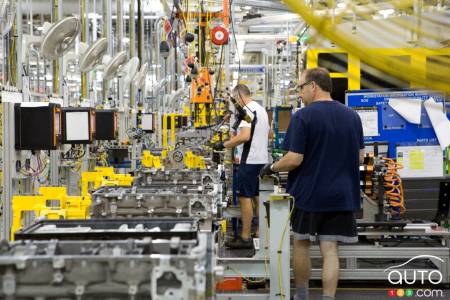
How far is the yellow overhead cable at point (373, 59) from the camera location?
209 centimetres

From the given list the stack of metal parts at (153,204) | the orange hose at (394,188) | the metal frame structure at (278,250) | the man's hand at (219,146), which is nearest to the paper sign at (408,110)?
the orange hose at (394,188)

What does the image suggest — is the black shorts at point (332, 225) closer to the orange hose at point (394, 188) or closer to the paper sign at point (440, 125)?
the orange hose at point (394, 188)

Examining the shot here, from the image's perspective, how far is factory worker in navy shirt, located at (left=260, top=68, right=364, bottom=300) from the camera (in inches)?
185

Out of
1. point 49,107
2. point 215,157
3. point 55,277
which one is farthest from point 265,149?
point 55,277

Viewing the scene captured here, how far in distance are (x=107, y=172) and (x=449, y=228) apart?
3.13m

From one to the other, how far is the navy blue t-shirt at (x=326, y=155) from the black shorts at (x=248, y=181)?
8.57 ft

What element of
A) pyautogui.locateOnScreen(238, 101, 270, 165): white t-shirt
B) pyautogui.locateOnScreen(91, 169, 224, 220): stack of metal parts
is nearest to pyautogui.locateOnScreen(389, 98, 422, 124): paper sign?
pyautogui.locateOnScreen(238, 101, 270, 165): white t-shirt

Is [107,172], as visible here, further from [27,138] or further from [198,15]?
[198,15]

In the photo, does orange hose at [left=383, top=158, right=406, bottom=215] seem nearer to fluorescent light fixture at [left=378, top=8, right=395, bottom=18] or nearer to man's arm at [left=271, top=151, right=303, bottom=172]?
man's arm at [left=271, top=151, right=303, bottom=172]

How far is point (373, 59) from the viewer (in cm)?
212

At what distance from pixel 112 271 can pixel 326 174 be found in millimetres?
2513

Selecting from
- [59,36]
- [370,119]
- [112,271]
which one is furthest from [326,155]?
[112,271]

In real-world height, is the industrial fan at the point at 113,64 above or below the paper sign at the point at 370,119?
above

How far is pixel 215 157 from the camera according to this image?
26.1 feet
